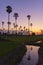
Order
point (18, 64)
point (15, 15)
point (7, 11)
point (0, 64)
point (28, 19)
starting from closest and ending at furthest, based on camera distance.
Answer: point (0, 64), point (18, 64), point (7, 11), point (15, 15), point (28, 19)

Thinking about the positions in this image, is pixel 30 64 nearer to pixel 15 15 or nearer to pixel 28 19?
pixel 15 15

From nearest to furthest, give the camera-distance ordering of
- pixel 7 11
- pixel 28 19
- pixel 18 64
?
pixel 18 64 < pixel 7 11 < pixel 28 19

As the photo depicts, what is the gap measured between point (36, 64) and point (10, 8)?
88.5m

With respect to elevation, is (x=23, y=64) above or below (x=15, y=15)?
below

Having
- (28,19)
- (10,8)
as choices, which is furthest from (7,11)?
(28,19)

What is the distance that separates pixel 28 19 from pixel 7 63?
162 metres

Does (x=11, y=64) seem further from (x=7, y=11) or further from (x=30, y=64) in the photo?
(x=7, y=11)

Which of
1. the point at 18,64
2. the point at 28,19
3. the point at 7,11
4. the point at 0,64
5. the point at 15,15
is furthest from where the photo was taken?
the point at 28,19

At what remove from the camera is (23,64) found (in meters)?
28.9

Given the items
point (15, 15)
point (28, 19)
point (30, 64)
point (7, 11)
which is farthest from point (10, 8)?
point (30, 64)

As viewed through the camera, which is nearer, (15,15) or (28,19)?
(15,15)

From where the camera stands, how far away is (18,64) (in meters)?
28.6

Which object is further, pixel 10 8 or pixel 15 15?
pixel 15 15

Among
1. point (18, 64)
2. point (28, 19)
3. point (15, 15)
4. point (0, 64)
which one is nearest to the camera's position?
point (0, 64)
